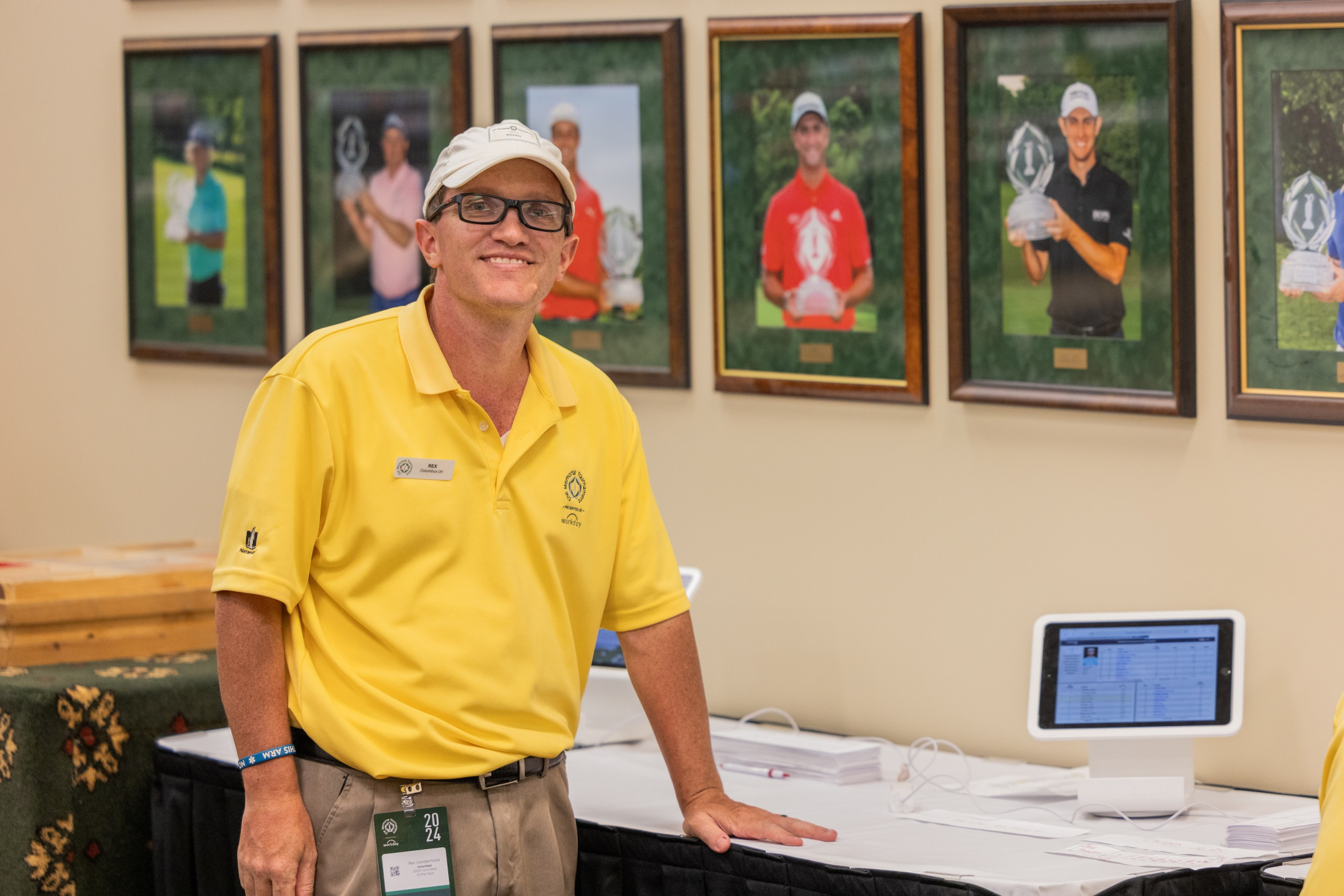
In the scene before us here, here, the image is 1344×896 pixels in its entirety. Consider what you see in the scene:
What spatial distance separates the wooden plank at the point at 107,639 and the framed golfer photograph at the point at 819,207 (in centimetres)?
125

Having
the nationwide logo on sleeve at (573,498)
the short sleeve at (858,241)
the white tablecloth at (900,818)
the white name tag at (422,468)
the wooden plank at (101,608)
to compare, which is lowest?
the white tablecloth at (900,818)

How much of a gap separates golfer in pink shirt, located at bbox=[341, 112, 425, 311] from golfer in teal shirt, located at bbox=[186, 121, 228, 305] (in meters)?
0.45

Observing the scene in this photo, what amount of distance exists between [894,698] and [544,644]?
45.1 inches

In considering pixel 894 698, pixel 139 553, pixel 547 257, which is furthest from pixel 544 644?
pixel 139 553

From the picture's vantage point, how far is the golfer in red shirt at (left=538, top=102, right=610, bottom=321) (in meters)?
3.88

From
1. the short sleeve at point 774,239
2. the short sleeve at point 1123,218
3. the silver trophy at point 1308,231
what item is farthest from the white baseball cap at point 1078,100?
the short sleeve at point 774,239

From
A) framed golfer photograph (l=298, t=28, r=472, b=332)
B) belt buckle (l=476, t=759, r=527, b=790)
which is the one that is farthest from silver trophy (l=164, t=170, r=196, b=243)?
belt buckle (l=476, t=759, r=527, b=790)

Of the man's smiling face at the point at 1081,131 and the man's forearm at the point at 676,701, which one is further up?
the man's smiling face at the point at 1081,131

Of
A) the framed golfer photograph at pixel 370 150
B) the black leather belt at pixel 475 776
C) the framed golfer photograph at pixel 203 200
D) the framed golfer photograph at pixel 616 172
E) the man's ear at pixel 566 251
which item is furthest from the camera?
the framed golfer photograph at pixel 203 200

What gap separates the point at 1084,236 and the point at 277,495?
157 cm

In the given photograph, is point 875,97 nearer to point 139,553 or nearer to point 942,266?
point 942,266

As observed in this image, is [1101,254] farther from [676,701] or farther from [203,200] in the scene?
[203,200]

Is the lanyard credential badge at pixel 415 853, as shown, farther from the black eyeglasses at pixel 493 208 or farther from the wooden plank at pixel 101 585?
the wooden plank at pixel 101 585

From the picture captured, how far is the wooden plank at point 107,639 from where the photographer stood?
352cm
